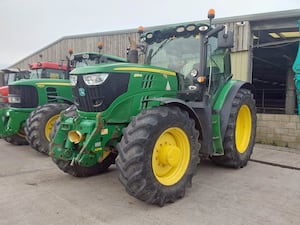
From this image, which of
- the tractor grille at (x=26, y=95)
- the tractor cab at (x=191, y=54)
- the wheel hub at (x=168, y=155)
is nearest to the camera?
the wheel hub at (x=168, y=155)

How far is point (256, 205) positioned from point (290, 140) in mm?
4700

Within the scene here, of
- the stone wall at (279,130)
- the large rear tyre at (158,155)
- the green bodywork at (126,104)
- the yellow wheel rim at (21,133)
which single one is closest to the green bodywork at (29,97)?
the yellow wheel rim at (21,133)

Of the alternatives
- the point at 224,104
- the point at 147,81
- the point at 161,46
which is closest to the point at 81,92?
the point at 147,81

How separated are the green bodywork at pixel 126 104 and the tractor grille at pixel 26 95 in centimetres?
314

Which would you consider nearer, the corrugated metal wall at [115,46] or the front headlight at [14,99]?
the front headlight at [14,99]

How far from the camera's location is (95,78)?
3.61 metres

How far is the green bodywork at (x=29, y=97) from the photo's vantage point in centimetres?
659

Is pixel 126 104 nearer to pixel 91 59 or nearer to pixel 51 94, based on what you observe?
pixel 51 94

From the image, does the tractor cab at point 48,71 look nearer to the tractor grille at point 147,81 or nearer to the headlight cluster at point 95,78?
the headlight cluster at point 95,78

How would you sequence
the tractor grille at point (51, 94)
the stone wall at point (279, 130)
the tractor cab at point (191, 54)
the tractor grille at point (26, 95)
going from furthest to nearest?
the stone wall at point (279, 130), the tractor grille at point (51, 94), the tractor grille at point (26, 95), the tractor cab at point (191, 54)

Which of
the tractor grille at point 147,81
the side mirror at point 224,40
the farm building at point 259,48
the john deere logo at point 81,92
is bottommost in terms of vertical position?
the john deere logo at point 81,92

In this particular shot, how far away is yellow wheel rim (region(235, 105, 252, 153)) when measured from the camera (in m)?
5.35

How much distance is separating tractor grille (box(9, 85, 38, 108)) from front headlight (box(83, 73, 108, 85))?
12.0 feet

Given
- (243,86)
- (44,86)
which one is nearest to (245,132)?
(243,86)
